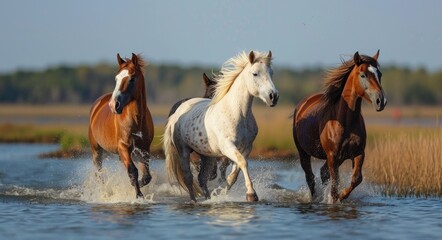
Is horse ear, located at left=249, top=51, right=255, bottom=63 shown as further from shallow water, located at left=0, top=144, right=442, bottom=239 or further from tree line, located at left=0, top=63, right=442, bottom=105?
tree line, located at left=0, top=63, right=442, bottom=105

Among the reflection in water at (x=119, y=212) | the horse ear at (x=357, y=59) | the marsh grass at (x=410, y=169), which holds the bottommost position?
the reflection in water at (x=119, y=212)

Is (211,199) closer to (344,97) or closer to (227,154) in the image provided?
(227,154)

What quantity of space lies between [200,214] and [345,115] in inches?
89.9

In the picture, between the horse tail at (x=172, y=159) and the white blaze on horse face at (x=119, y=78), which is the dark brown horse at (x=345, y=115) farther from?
the white blaze on horse face at (x=119, y=78)

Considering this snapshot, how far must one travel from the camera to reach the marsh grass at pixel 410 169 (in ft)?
47.0

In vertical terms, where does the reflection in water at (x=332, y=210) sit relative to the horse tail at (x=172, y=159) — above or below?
below

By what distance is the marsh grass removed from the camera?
14.3m

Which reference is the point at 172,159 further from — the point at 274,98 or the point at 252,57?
the point at 274,98

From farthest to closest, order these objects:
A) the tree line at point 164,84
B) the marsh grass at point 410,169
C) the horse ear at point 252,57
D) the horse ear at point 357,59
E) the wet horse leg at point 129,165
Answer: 1. the tree line at point 164,84
2. the marsh grass at point 410,169
3. the wet horse leg at point 129,165
4. the horse ear at point 357,59
5. the horse ear at point 252,57

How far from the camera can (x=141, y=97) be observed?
12844 millimetres

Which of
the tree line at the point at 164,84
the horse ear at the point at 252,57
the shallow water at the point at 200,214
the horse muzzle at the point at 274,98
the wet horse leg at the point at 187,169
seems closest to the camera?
the shallow water at the point at 200,214

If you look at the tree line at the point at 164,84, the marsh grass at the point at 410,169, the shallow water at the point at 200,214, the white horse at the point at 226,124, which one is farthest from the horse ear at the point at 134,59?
the tree line at the point at 164,84

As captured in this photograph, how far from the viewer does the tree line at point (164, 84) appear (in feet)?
288

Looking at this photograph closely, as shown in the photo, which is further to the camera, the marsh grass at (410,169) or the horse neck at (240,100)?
the marsh grass at (410,169)
